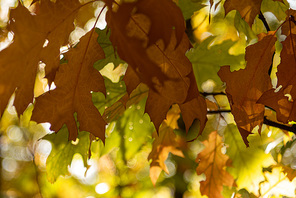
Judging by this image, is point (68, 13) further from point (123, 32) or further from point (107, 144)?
point (107, 144)

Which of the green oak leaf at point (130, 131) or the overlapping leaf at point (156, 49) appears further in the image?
the green oak leaf at point (130, 131)

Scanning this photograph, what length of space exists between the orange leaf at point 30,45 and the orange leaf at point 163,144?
1.67 ft

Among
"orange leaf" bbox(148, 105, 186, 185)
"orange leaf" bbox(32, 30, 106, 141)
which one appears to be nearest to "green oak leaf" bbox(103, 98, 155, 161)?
"orange leaf" bbox(148, 105, 186, 185)

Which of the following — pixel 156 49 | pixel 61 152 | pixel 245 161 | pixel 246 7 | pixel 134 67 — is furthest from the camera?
pixel 245 161

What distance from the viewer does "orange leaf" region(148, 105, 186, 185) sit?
3.19 feet

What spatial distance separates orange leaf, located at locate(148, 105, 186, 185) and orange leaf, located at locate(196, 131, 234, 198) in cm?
11

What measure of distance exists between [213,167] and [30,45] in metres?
0.68

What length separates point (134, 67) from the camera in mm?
375

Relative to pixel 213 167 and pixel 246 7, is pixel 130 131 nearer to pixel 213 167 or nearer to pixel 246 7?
pixel 213 167

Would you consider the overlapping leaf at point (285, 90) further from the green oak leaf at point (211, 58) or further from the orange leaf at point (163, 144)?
the orange leaf at point (163, 144)

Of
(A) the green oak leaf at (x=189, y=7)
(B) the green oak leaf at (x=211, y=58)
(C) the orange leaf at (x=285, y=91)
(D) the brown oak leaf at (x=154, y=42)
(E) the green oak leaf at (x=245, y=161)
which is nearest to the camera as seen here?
(D) the brown oak leaf at (x=154, y=42)

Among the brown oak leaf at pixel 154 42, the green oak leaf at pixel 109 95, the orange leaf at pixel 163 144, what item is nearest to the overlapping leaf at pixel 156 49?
the brown oak leaf at pixel 154 42

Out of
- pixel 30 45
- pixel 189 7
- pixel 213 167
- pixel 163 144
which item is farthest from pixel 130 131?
pixel 30 45

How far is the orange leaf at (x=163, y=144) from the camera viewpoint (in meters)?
0.97
